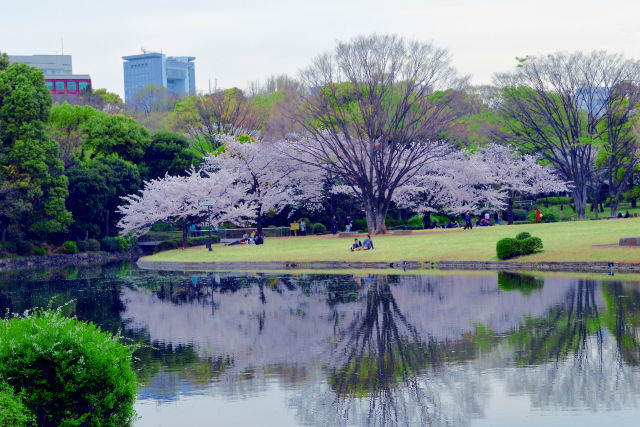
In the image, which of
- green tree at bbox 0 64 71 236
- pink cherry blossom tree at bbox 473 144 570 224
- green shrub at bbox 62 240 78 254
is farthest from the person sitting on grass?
green shrub at bbox 62 240 78 254

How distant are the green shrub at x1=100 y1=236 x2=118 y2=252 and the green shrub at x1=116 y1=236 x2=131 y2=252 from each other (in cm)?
34

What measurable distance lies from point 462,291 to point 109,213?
49.5m

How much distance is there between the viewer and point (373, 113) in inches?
2192

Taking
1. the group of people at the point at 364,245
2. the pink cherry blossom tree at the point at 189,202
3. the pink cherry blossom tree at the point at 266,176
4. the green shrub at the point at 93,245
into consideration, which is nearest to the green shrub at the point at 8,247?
the green shrub at the point at 93,245

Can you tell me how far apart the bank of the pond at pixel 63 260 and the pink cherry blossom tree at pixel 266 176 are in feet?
36.9

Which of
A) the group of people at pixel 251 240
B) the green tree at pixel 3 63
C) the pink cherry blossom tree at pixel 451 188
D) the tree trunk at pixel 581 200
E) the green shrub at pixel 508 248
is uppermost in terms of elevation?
A: the green tree at pixel 3 63

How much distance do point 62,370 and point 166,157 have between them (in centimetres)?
6754

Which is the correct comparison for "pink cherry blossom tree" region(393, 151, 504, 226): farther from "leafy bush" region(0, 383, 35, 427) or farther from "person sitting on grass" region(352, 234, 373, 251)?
"leafy bush" region(0, 383, 35, 427)

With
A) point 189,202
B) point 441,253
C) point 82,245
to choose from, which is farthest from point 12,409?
point 82,245

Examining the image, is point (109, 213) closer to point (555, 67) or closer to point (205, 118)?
point (205, 118)

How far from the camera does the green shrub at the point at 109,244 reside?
232 feet

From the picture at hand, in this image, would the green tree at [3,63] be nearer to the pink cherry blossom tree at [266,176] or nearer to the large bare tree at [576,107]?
the pink cherry blossom tree at [266,176]

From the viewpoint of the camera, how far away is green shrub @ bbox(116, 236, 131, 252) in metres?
71.2

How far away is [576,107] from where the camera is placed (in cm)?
6225
